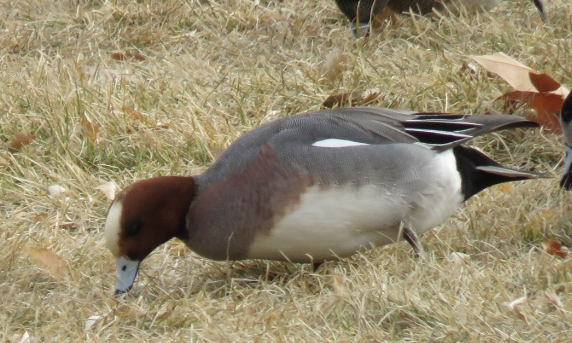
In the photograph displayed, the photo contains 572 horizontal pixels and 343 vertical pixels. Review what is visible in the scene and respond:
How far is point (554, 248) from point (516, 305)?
0.58 m

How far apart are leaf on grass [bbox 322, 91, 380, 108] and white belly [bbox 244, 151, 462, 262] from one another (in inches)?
44.0

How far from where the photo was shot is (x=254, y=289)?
275 cm

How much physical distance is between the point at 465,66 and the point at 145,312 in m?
2.19

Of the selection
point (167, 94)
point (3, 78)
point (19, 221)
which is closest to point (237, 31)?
point (167, 94)

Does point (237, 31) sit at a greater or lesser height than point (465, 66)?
lesser

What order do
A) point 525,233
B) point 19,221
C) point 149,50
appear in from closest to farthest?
point 525,233
point 19,221
point 149,50

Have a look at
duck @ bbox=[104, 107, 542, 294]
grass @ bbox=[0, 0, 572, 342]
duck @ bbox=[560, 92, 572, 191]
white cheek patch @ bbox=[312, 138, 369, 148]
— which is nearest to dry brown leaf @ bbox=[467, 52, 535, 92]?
grass @ bbox=[0, 0, 572, 342]

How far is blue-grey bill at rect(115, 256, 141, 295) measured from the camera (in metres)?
2.76

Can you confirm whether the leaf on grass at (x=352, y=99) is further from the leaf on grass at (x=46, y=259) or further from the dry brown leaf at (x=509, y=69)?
the leaf on grass at (x=46, y=259)

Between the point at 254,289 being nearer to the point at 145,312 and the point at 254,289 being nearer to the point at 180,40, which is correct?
the point at 145,312

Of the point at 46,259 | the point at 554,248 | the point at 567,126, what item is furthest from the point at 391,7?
the point at 46,259

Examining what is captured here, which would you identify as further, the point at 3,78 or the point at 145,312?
the point at 3,78

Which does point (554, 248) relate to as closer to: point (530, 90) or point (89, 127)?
point (530, 90)

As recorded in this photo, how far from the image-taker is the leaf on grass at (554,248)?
283 cm
